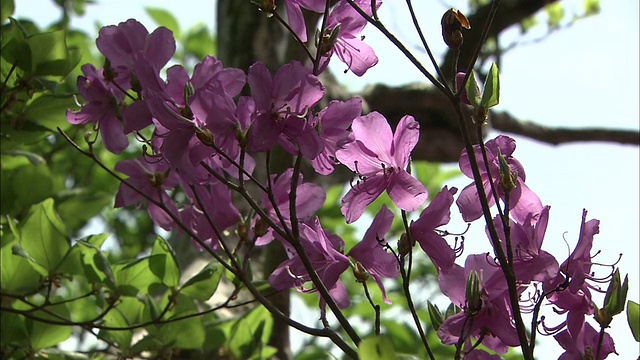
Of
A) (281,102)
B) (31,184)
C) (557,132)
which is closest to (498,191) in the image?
(281,102)

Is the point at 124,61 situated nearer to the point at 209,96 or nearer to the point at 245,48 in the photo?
the point at 209,96

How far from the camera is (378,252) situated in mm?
690

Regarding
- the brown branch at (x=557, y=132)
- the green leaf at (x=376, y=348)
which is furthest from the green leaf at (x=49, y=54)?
the brown branch at (x=557, y=132)

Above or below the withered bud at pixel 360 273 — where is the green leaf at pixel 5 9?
above

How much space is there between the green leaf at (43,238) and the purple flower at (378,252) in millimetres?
469

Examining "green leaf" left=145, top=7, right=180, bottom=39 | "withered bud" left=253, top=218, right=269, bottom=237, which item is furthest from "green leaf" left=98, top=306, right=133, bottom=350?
"green leaf" left=145, top=7, right=180, bottom=39

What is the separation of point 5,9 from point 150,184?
1.68 feet

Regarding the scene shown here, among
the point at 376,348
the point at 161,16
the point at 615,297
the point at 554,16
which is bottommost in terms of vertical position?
the point at 376,348

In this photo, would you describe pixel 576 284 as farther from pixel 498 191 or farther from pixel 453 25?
pixel 453 25

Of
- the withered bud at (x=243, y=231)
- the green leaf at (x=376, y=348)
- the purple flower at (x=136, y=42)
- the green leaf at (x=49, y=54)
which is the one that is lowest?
the green leaf at (x=376, y=348)

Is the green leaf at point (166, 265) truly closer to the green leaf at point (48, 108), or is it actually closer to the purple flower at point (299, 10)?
the green leaf at point (48, 108)

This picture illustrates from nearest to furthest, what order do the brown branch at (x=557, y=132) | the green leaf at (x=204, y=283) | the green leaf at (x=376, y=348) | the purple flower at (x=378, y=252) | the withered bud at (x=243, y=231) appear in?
the green leaf at (x=376, y=348)
the purple flower at (x=378, y=252)
the withered bud at (x=243, y=231)
the green leaf at (x=204, y=283)
the brown branch at (x=557, y=132)

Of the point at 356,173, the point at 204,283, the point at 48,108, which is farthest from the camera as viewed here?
the point at 48,108

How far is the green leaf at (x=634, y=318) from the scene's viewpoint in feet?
2.08
